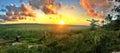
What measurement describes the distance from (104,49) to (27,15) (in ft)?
9.95

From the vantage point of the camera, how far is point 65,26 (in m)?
5.78

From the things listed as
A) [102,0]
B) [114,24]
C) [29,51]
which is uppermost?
[102,0]

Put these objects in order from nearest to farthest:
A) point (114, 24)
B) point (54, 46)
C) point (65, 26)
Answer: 1. point (54, 46)
2. point (114, 24)
3. point (65, 26)

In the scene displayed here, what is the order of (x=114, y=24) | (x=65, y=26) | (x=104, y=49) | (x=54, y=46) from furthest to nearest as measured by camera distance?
(x=65, y=26) < (x=114, y=24) < (x=54, y=46) < (x=104, y=49)

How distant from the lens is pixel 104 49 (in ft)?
10.3

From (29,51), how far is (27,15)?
8.91ft

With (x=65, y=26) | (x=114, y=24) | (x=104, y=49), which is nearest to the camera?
(x=104, y=49)

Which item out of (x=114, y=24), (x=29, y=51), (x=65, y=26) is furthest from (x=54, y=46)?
(x=65, y=26)

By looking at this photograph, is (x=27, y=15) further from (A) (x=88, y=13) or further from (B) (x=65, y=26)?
(A) (x=88, y=13)

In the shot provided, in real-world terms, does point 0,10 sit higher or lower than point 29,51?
higher

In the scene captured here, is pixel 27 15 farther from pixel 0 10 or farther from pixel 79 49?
pixel 79 49

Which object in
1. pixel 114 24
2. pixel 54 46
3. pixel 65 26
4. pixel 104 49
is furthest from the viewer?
pixel 65 26

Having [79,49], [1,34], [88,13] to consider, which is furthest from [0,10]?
[79,49]

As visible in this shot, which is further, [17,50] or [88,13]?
[88,13]
